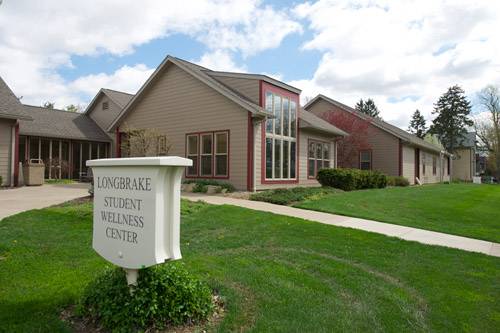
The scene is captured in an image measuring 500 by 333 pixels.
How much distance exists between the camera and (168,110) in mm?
17500

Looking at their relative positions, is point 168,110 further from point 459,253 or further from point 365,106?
point 365,106

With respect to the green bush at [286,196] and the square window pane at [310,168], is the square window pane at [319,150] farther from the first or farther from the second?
the green bush at [286,196]

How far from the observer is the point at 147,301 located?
3338mm

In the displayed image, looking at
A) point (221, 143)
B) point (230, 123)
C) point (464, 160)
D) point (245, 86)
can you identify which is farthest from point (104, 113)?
point (464, 160)

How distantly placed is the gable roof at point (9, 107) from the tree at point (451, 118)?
2371 inches

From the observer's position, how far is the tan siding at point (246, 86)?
614 inches

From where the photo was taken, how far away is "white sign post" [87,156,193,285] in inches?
128

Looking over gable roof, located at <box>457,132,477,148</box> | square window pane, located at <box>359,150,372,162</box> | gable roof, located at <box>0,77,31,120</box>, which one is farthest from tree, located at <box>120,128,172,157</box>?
gable roof, located at <box>457,132,477,148</box>

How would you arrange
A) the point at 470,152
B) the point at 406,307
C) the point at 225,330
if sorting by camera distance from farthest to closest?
the point at 470,152, the point at 406,307, the point at 225,330

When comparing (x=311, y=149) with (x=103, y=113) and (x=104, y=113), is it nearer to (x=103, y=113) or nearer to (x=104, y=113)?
(x=104, y=113)

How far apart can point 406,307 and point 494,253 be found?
12.7 ft

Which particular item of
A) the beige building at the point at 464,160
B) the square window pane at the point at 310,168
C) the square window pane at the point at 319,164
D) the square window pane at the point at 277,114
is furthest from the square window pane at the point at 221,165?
the beige building at the point at 464,160

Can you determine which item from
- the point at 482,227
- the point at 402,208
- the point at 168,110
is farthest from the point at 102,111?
the point at 482,227

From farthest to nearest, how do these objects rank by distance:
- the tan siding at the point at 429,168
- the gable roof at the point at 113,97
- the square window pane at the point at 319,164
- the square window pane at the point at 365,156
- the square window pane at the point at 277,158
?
the tan siding at the point at 429,168
the square window pane at the point at 365,156
the gable roof at the point at 113,97
the square window pane at the point at 319,164
the square window pane at the point at 277,158
